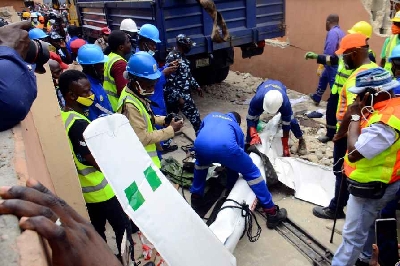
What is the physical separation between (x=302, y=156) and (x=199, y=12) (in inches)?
107

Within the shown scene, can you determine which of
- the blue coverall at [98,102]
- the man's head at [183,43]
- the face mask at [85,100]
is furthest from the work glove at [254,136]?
the face mask at [85,100]

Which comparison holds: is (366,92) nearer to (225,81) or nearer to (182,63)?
(182,63)

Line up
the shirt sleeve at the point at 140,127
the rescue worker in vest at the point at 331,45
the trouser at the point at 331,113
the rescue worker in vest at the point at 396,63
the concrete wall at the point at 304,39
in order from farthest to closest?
1. the concrete wall at the point at 304,39
2. the rescue worker in vest at the point at 331,45
3. the trouser at the point at 331,113
4. the shirt sleeve at the point at 140,127
5. the rescue worker in vest at the point at 396,63

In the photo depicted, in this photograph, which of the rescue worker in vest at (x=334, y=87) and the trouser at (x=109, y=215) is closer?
the trouser at (x=109, y=215)

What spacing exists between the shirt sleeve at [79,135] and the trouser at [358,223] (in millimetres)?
1910

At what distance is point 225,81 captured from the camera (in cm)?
856

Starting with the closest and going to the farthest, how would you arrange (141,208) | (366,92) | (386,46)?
1. (141,208)
2. (366,92)
3. (386,46)

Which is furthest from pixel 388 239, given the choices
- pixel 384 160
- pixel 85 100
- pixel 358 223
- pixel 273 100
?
pixel 85 100

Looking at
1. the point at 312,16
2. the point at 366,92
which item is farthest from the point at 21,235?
the point at 312,16

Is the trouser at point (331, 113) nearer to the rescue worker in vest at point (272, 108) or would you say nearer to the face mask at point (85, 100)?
the rescue worker in vest at point (272, 108)

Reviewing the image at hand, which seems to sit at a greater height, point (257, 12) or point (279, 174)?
point (257, 12)

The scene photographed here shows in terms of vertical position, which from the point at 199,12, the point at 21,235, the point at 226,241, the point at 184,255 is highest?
the point at 199,12

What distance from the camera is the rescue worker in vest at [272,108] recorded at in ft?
13.9

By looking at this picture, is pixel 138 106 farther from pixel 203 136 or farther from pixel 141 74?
pixel 203 136
